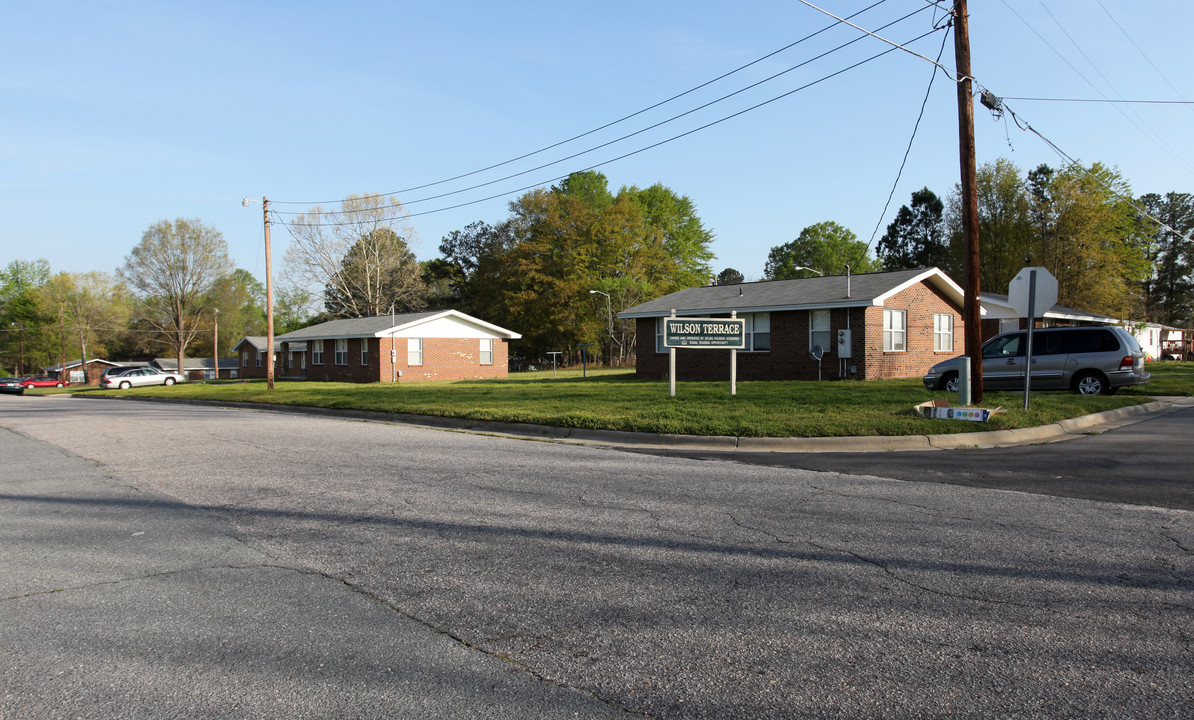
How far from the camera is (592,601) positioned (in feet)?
14.3

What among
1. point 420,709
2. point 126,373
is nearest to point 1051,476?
point 420,709

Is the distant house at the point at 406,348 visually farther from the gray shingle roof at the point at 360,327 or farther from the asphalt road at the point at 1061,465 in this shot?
the asphalt road at the point at 1061,465

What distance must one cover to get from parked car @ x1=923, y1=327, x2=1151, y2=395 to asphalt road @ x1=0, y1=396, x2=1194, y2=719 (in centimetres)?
1224

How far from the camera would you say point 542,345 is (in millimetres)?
64812

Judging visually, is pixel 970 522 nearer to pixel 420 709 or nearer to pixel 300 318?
pixel 420 709

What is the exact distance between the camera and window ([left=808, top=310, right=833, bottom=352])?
26031 millimetres

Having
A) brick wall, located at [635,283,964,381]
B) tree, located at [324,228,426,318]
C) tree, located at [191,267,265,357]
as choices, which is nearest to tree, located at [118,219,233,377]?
tree, located at [191,267,265,357]

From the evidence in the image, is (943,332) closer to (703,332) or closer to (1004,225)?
(703,332)

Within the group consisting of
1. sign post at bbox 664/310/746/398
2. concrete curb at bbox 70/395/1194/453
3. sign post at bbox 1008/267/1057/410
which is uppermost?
sign post at bbox 1008/267/1057/410

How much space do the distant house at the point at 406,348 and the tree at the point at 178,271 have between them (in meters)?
29.6

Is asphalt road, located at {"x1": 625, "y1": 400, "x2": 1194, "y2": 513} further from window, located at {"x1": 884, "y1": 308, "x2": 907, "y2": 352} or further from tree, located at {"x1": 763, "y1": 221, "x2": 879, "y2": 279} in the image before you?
tree, located at {"x1": 763, "y1": 221, "x2": 879, "y2": 279}

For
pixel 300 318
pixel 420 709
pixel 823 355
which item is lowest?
pixel 420 709

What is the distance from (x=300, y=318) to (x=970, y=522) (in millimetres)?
100282

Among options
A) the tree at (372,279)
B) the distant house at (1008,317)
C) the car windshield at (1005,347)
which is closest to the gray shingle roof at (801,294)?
the car windshield at (1005,347)
